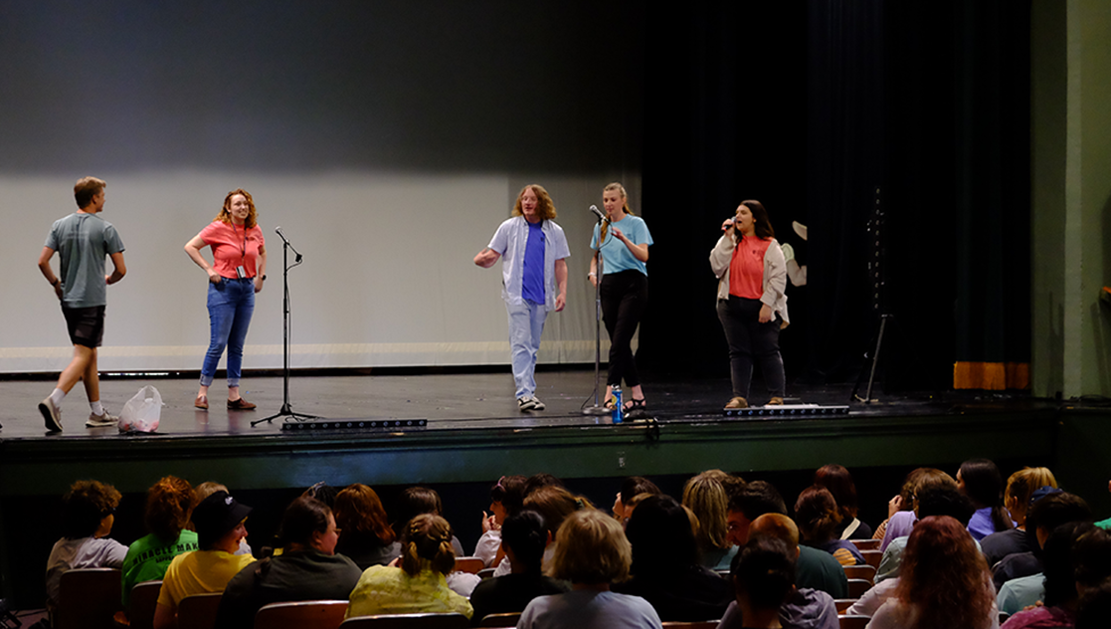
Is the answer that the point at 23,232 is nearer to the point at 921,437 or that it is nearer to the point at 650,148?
the point at 650,148

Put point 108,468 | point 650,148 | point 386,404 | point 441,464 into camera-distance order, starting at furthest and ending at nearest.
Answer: point 650,148 < point 386,404 < point 441,464 < point 108,468

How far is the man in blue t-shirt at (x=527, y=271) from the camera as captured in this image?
6.29 meters

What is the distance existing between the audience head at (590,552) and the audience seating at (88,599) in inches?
76.3

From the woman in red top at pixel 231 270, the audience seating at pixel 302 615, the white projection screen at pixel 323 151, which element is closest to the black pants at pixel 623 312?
the woman in red top at pixel 231 270

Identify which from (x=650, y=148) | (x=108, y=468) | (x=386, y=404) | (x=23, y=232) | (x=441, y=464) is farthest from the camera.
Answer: (x=650, y=148)

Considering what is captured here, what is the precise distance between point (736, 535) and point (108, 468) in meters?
3.25

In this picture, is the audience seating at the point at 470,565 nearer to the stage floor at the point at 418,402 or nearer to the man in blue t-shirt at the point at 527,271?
the stage floor at the point at 418,402

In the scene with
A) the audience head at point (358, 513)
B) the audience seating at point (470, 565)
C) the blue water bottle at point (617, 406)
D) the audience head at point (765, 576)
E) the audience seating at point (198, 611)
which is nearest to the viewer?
the audience head at point (765, 576)

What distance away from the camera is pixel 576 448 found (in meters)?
5.56

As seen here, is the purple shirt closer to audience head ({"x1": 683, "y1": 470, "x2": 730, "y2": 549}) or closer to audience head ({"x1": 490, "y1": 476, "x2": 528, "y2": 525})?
audience head ({"x1": 490, "y1": 476, "x2": 528, "y2": 525})

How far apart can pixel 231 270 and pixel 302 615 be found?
398 centimetres

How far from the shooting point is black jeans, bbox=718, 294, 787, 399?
20.8 feet

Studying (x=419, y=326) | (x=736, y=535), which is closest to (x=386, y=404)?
(x=419, y=326)

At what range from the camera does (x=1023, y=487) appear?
391 cm
